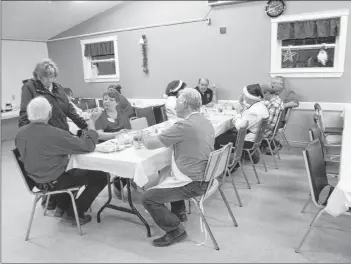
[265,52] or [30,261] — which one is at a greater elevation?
[265,52]

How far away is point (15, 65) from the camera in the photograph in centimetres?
652

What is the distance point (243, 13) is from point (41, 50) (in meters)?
4.78

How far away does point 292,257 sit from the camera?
6.59 ft

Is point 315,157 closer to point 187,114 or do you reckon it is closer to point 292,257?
point 292,257

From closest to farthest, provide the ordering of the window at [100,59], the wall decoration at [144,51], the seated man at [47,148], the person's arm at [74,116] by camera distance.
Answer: the seated man at [47,148] < the person's arm at [74,116] < the wall decoration at [144,51] < the window at [100,59]

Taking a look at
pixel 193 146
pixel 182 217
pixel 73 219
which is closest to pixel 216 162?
pixel 193 146

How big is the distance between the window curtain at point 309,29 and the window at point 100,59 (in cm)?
328

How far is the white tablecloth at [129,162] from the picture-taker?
2.09 meters

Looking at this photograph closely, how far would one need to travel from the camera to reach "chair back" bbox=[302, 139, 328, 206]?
1.89 metres

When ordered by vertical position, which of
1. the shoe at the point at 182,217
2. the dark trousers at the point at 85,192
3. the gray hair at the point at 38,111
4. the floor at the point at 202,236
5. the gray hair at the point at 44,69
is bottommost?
the floor at the point at 202,236

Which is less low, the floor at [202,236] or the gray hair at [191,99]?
the gray hair at [191,99]

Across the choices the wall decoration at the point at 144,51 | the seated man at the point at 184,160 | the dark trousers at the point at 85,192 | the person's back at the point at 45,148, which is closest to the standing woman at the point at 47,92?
the dark trousers at the point at 85,192

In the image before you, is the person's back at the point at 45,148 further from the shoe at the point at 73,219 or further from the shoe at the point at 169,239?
the shoe at the point at 169,239

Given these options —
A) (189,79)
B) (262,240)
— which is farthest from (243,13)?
(262,240)
